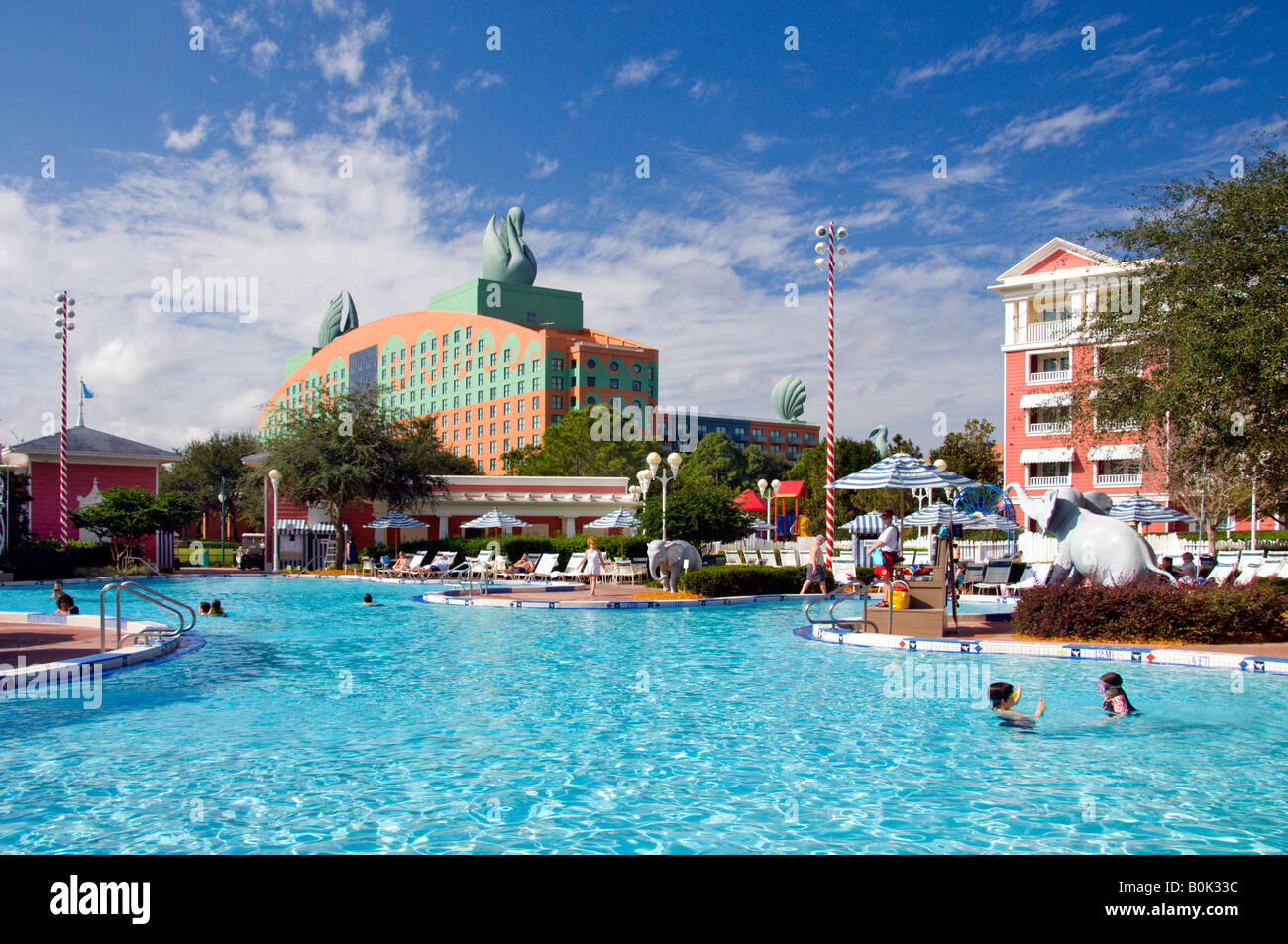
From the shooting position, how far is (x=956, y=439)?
5450cm

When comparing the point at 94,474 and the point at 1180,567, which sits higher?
the point at 94,474

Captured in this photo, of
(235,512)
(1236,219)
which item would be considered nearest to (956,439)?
(1236,219)

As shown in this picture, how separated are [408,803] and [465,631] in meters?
10.7

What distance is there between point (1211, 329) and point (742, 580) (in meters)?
11.7

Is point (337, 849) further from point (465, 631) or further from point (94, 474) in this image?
point (94, 474)

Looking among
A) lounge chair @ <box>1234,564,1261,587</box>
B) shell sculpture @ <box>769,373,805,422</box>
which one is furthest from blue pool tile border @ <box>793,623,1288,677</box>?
shell sculpture @ <box>769,373,805,422</box>

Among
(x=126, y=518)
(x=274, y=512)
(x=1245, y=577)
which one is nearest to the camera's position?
(x=1245, y=577)

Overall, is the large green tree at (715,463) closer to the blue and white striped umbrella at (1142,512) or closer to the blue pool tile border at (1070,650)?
the blue and white striped umbrella at (1142,512)

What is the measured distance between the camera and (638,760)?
7.78 m

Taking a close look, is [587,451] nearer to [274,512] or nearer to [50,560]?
[274,512]

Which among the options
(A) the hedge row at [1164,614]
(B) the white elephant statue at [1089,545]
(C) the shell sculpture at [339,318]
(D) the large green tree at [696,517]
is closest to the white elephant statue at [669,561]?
(D) the large green tree at [696,517]

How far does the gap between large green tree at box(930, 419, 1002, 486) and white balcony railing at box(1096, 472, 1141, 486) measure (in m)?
5.53

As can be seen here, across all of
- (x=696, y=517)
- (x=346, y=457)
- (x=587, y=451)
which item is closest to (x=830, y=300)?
(x=696, y=517)

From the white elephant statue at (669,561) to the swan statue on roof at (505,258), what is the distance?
107621 millimetres
